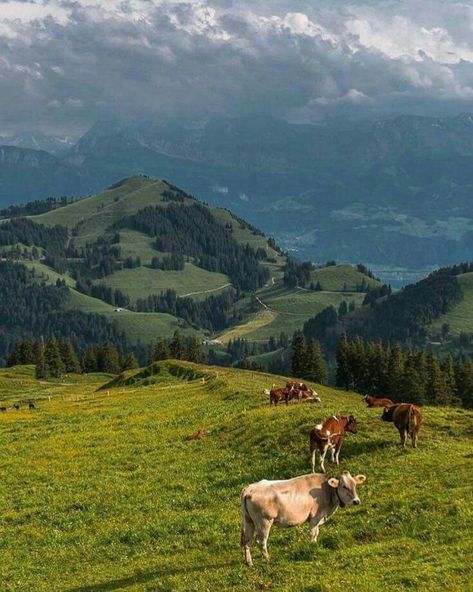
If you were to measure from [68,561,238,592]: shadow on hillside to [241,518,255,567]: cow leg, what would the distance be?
0.87m

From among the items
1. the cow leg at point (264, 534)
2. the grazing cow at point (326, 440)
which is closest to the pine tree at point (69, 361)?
the grazing cow at point (326, 440)

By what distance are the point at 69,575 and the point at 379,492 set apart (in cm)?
1261

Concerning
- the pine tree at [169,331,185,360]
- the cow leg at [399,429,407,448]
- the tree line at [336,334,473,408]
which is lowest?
the tree line at [336,334,473,408]

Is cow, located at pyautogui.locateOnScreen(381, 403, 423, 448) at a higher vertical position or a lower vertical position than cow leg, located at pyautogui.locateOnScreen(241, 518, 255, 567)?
higher

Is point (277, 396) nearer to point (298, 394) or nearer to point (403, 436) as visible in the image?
point (298, 394)

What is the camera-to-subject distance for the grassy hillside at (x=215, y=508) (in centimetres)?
2114

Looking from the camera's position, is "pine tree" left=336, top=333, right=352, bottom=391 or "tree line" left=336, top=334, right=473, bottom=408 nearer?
"tree line" left=336, top=334, right=473, bottom=408

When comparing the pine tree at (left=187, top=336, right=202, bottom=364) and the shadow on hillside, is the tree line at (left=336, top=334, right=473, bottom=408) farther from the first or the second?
the shadow on hillside

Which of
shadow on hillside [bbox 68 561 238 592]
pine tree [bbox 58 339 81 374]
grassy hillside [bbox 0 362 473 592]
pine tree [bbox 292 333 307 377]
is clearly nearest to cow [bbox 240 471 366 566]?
grassy hillside [bbox 0 362 473 592]

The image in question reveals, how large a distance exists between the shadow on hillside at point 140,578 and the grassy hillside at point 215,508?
0.10 metres

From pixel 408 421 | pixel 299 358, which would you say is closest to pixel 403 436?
pixel 408 421

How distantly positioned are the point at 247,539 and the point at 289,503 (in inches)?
70.3

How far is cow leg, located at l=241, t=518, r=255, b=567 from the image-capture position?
21800 mm

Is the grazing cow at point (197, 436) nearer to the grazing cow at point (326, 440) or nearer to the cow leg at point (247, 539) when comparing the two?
the grazing cow at point (326, 440)
